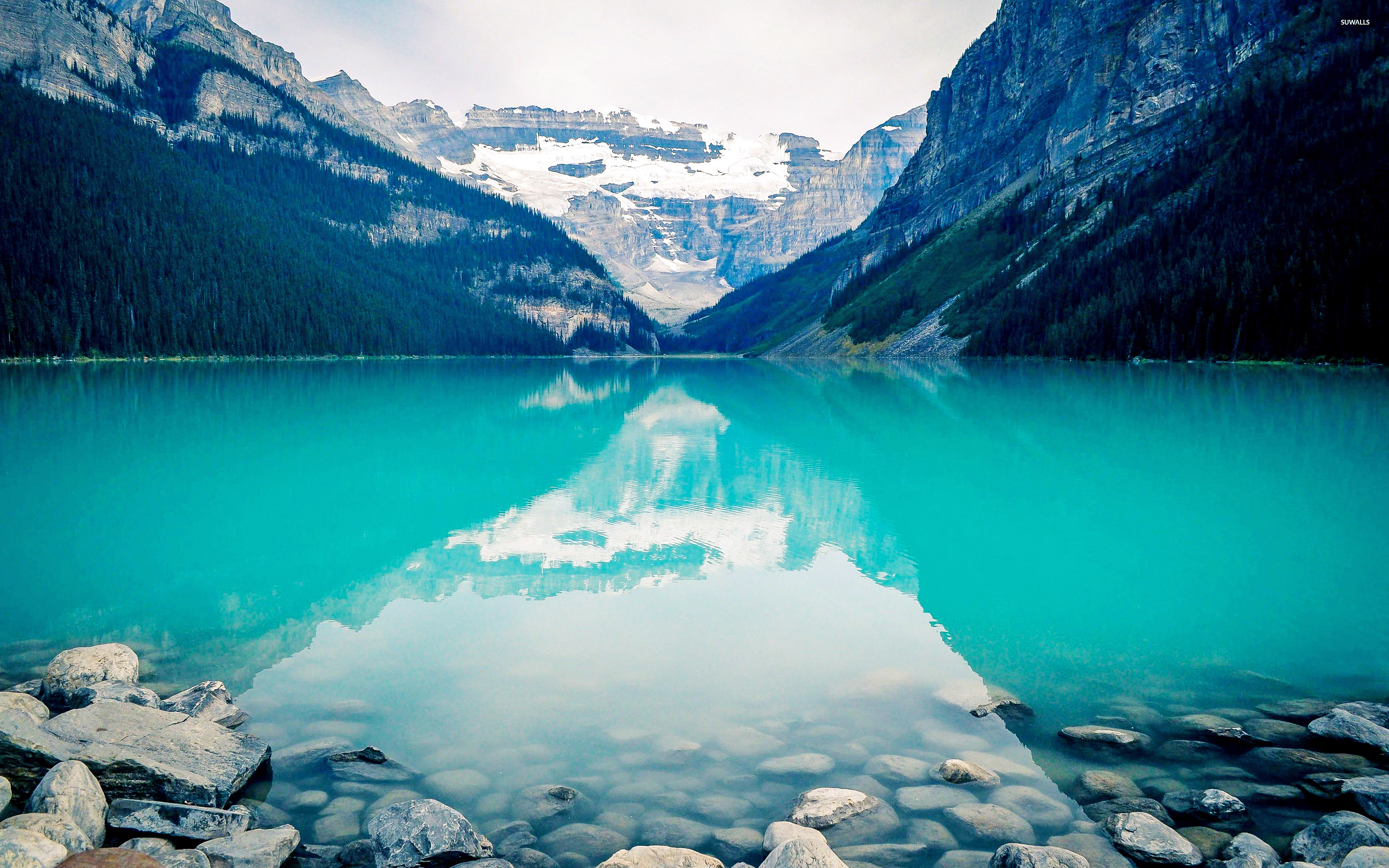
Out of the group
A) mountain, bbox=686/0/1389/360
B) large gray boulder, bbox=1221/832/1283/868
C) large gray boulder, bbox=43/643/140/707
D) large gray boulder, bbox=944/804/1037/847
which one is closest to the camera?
large gray boulder, bbox=1221/832/1283/868

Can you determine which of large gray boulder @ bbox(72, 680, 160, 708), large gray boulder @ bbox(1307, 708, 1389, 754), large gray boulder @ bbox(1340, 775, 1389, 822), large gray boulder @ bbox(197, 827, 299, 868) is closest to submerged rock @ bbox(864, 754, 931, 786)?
large gray boulder @ bbox(1340, 775, 1389, 822)

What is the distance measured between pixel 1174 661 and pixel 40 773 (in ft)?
46.1

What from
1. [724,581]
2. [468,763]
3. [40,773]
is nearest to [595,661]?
[468,763]

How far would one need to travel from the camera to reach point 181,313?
140250 mm

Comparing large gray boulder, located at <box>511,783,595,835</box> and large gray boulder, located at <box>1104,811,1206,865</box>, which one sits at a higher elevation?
large gray boulder, located at <box>1104,811,1206,865</box>

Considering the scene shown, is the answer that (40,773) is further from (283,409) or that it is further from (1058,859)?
(283,409)

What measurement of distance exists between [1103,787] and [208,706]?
1059 cm

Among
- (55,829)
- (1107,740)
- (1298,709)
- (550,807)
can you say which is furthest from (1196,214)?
(55,829)

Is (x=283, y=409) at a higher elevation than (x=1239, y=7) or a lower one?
lower

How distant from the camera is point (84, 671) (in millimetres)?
10188

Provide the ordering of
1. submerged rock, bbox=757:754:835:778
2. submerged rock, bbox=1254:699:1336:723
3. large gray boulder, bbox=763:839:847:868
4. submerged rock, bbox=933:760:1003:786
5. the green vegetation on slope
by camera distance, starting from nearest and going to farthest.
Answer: large gray boulder, bbox=763:839:847:868, submerged rock, bbox=933:760:1003:786, submerged rock, bbox=757:754:835:778, submerged rock, bbox=1254:699:1336:723, the green vegetation on slope

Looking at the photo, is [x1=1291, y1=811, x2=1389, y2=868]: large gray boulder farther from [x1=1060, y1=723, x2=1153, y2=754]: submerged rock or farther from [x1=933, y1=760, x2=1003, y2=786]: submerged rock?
[x1=933, y1=760, x2=1003, y2=786]: submerged rock

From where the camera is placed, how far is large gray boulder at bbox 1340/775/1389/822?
23.9ft

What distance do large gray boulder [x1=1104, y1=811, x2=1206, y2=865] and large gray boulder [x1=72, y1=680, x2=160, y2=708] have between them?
10888 mm
